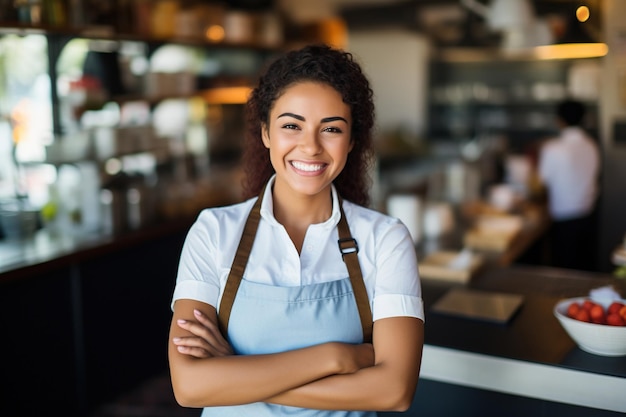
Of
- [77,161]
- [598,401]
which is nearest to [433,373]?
[598,401]

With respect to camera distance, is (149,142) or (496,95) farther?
(496,95)

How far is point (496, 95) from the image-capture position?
870 cm

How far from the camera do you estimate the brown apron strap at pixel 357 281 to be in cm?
161

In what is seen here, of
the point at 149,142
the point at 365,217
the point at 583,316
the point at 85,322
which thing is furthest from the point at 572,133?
the point at 365,217

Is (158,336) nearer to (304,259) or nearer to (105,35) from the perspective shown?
(105,35)

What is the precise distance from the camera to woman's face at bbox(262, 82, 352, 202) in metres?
1.57

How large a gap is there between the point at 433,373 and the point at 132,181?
2.82 m

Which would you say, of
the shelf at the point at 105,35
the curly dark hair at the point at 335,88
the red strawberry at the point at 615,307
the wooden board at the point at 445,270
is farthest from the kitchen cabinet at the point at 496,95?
the curly dark hair at the point at 335,88

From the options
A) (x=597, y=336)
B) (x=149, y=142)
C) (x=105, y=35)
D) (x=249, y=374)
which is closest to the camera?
(x=249, y=374)

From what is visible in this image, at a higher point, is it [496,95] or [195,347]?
[496,95]

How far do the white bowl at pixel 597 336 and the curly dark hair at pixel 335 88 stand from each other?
0.71m

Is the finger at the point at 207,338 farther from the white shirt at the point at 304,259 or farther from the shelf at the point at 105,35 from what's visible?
the shelf at the point at 105,35

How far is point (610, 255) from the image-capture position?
557 centimetres

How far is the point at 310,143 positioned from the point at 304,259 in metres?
0.28
